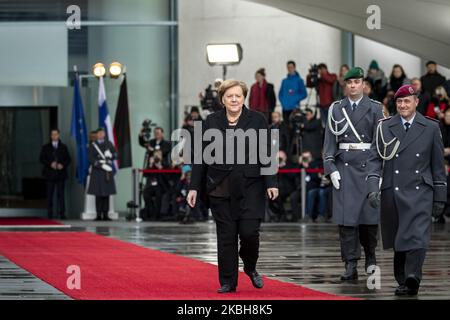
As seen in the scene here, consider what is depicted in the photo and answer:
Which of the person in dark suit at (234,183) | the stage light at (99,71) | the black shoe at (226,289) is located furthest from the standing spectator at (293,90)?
the black shoe at (226,289)

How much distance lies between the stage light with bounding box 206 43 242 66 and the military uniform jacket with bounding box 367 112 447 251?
15.7 meters

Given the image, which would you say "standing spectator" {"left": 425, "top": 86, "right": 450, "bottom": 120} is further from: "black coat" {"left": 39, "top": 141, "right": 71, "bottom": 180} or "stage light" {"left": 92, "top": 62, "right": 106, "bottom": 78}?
"black coat" {"left": 39, "top": 141, "right": 71, "bottom": 180}

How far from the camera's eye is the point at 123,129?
96.2 ft

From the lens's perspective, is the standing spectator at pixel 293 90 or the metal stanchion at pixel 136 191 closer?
the standing spectator at pixel 293 90

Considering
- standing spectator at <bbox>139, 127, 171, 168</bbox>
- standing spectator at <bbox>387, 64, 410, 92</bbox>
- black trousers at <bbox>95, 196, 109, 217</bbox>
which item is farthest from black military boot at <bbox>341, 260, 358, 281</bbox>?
black trousers at <bbox>95, 196, 109, 217</bbox>

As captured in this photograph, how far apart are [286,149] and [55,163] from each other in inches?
225

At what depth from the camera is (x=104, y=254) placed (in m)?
15.8

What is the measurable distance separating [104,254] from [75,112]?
45.6 feet

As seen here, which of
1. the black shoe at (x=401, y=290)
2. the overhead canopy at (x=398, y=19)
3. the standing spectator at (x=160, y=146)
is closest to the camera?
the black shoe at (x=401, y=290)

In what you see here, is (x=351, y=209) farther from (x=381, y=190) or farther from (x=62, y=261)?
(x=62, y=261)

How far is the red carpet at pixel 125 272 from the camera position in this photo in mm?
10188

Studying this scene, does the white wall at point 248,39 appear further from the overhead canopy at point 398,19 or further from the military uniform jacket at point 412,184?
the military uniform jacket at point 412,184

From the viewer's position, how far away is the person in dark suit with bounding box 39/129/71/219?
28.8 metres

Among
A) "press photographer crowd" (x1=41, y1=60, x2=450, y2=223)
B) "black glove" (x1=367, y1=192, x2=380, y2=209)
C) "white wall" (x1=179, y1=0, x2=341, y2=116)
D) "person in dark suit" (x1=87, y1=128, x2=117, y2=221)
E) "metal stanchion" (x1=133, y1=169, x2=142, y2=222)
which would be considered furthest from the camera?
"white wall" (x1=179, y1=0, x2=341, y2=116)
